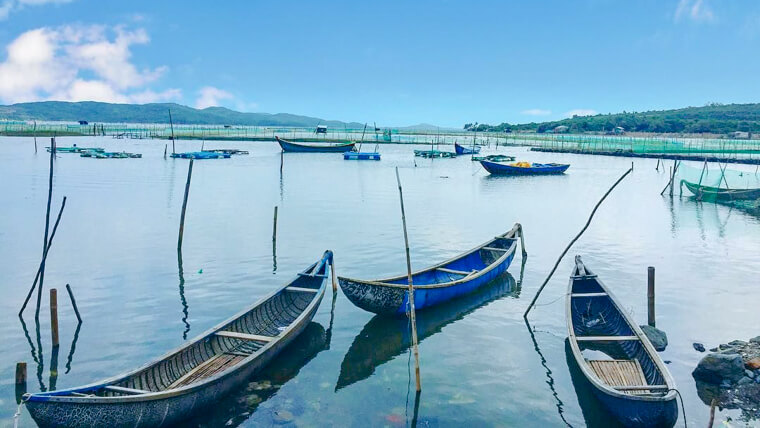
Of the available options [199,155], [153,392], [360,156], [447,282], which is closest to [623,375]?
[447,282]

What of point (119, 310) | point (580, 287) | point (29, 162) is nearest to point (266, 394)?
point (119, 310)

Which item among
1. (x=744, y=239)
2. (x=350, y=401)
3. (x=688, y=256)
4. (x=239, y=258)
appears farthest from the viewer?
(x=744, y=239)

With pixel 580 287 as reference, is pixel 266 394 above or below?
below

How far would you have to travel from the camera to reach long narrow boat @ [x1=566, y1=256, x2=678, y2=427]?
25.6 feet

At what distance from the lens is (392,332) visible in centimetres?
1225

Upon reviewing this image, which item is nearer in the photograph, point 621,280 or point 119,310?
point 119,310

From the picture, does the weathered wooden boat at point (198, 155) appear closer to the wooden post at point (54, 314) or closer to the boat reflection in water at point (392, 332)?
the boat reflection in water at point (392, 332)

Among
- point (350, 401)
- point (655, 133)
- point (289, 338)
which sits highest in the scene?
point (655, 133)

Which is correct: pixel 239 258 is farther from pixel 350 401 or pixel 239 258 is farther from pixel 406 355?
pixel 350 401

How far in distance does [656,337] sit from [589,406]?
3.06 m

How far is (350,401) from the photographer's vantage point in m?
9.33

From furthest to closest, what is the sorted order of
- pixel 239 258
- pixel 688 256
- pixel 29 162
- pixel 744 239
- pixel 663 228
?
pixel 29 162
pixel 663 228
pixel 744 239
pixel 688 256
pixel 239 258

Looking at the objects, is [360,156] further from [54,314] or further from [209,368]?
[209,368]

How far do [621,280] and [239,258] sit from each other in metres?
11.2
